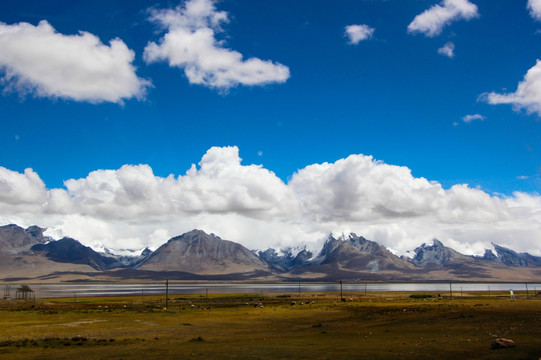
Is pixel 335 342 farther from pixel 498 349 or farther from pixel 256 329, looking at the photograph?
pixel 256 329

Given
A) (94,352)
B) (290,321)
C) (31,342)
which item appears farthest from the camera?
(290,321)

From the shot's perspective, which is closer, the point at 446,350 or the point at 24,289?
the point at 446,350

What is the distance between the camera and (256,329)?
5925cm

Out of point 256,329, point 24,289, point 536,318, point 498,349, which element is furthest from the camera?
point 24,289

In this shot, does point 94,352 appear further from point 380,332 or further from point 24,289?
point 24,289

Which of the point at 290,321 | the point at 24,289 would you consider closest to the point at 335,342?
the point at 290,321

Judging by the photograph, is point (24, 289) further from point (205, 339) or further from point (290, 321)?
point (205, 339)

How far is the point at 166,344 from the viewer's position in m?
44.4

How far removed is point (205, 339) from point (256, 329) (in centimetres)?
1215

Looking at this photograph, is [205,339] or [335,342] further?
[205,339]

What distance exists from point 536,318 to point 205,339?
38.1 m

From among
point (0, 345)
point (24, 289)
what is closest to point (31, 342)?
point (0, 345)

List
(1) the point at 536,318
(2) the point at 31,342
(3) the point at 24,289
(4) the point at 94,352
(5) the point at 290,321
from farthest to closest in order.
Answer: (3) the point at 24,289 < (5) the point at 290,321 < (1) the point at 536,318 < (2) the point at 31,342 < (4) the point at 94,352

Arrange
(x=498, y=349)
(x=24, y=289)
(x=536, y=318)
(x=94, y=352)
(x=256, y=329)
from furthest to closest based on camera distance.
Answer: (x=24, y=289)
(x=256, y=329)
(x=536, y=318)
(x=94, y=352)
(x=498, y=349)
